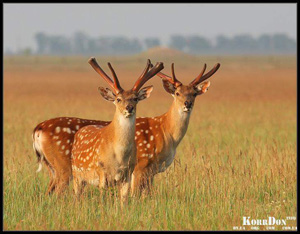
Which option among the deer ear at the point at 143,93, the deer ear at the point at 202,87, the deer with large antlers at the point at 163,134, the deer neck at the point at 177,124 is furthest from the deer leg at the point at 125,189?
the deer ear at the point at 202,87

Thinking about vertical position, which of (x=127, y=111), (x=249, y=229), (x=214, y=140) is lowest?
(x=249, y=229)

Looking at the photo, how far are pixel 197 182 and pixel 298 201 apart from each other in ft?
4.37

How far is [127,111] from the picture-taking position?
7555 millimetres

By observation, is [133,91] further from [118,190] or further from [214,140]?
[214,140]

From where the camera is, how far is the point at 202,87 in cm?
935

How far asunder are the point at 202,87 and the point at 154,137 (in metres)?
1.08

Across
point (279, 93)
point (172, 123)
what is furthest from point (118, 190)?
point (279, 93)

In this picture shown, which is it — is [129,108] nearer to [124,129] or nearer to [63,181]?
[124,129]

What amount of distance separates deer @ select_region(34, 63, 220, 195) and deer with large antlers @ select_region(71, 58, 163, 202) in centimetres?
63

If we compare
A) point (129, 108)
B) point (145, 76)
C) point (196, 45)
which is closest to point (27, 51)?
point (196, 45)

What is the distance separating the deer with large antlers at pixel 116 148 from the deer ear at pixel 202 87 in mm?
1160

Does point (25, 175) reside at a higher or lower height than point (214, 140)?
lower

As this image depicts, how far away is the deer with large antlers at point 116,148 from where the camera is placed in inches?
303

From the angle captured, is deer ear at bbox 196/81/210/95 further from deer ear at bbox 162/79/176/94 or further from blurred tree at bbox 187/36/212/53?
blurred tree at bbox 187/36/212/53
